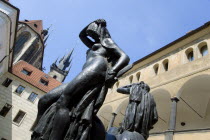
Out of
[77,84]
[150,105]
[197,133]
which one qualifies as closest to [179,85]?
[197,133]

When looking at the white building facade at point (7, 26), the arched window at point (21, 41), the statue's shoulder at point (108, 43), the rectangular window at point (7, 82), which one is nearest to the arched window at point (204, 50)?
the statue's shoulder at point (108, 43)

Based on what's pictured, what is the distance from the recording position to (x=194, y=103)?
15648 millimetres

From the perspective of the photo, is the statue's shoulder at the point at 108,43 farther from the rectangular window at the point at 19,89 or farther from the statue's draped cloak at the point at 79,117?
the rectangular window at the point at 19,89

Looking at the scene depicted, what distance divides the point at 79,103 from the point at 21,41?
132ft

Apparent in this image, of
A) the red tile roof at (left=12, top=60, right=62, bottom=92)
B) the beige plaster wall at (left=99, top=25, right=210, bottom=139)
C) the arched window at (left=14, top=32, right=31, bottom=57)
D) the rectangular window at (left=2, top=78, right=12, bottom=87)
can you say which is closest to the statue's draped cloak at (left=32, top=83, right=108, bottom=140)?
the beige plaster wall at (left=99, top=25, right=210, bottom=139)

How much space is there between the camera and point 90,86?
219 centimetres

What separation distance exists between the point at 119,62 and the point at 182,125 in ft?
54.7

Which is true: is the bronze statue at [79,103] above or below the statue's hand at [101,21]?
below

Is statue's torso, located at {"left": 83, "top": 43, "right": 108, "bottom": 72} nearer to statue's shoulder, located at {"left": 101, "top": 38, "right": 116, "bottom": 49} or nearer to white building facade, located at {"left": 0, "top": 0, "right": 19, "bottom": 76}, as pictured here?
statue's shoulder, located at {"left": 101, "top": 38, "right": 116, "bottom": 49}

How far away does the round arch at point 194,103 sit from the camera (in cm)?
1415

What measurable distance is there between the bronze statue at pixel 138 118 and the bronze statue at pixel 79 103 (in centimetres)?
50

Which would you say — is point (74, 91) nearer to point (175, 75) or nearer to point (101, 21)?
point (101, 21)

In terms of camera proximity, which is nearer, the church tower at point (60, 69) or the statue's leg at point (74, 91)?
the statue's leg at point (74, 91)

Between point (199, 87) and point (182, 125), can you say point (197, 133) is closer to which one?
point (199, 87)
